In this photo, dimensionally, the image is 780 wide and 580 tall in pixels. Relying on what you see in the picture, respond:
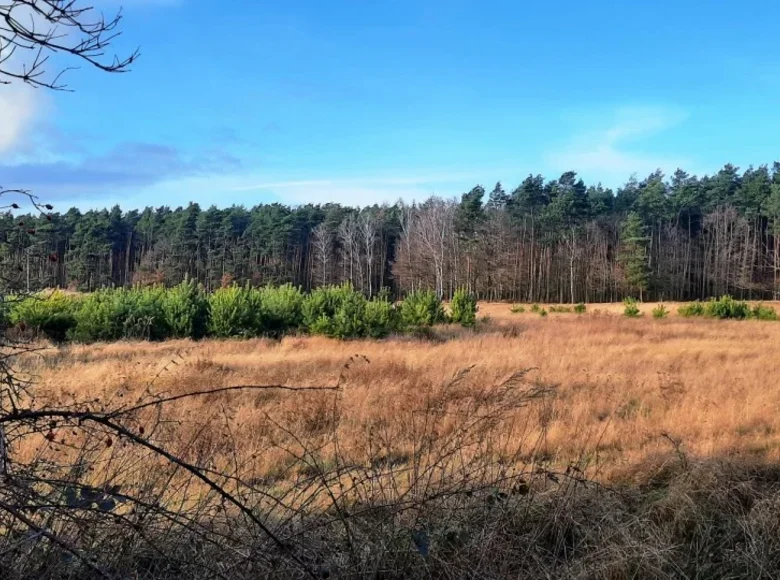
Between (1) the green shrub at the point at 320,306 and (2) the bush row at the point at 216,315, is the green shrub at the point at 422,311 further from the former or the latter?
(1) the green shrub at the point at 320,306

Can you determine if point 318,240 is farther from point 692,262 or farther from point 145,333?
point 145,333

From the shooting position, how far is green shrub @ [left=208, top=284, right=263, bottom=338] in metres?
20.5

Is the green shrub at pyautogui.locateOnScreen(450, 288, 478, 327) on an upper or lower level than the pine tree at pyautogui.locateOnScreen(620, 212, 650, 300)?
lower

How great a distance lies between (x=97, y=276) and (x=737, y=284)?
65699 millimetres

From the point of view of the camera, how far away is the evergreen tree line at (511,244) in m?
61.8

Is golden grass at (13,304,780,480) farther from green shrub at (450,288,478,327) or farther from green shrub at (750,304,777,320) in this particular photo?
green shrub at (750,304,777,320)

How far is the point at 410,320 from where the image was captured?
2253 cm

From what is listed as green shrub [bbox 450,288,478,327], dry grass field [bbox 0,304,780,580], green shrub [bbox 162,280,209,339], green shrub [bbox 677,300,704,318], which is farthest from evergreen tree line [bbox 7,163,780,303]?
dry grass field [bbox 0,304,780,580]

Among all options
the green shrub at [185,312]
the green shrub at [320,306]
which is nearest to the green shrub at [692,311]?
the green shrub at [320,306]

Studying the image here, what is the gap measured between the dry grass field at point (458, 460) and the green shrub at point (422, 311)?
7.78 m

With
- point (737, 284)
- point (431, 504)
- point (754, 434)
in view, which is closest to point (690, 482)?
point (431, 504)

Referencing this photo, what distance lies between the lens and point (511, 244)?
213 ft

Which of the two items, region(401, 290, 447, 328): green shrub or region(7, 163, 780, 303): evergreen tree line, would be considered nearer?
region(401, 290, 447, 328): green shrub

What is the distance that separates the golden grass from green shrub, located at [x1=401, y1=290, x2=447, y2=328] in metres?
4.01
